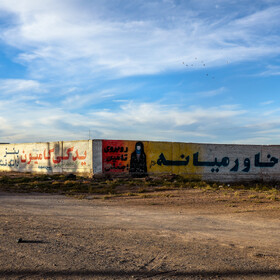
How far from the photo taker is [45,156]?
29.2m

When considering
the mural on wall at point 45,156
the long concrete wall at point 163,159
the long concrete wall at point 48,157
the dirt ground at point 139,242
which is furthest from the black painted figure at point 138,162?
the dirt ground at point 139,242

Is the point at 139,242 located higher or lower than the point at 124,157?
lower

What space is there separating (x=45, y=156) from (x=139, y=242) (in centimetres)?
2453

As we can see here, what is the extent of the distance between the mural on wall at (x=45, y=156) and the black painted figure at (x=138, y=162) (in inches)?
125

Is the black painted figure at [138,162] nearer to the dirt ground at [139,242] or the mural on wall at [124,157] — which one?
the mural on wall at [124,157]

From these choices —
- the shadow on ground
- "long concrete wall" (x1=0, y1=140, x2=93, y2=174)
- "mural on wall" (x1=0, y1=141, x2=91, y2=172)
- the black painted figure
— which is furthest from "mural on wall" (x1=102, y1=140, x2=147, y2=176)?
the shadow on ground

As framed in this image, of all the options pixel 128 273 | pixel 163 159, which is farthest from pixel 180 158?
pixel 128 273

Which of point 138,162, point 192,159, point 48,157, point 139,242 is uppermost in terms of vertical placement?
point 48,157

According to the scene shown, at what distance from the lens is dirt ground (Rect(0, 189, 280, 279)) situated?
14.7ft

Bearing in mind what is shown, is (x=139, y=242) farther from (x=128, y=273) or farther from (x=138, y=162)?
(x=138, y=162)

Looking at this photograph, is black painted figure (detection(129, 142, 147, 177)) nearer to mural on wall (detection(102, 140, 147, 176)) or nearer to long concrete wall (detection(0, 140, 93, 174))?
mural on wall (detection(102, 140, 147, 176))

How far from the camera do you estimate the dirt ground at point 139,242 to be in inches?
177

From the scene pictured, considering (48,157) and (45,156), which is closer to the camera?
(48,157)

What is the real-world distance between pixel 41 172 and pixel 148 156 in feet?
33.2
